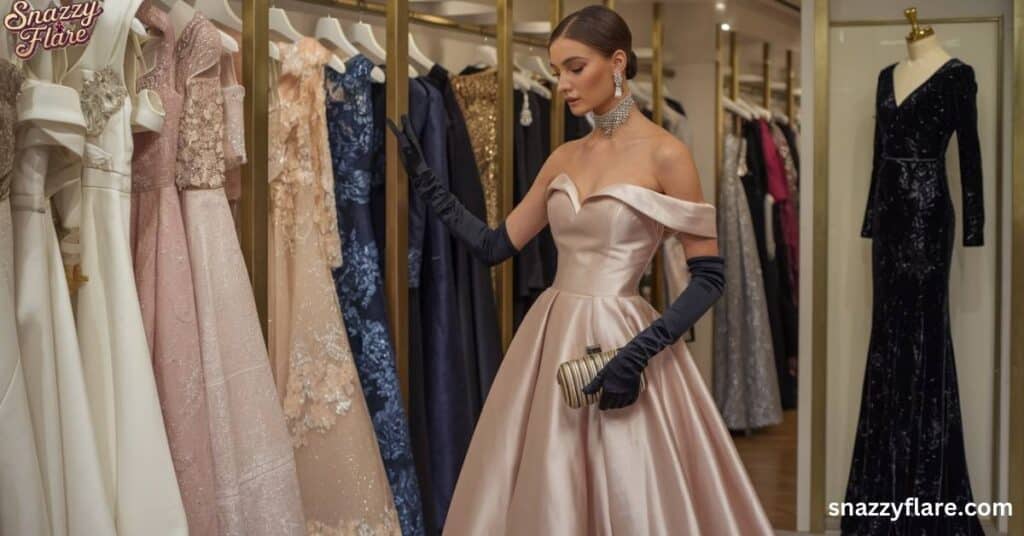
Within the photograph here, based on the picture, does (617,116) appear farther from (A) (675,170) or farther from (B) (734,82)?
(B) (734,82)

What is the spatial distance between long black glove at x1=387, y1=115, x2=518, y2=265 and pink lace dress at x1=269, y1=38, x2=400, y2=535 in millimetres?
282

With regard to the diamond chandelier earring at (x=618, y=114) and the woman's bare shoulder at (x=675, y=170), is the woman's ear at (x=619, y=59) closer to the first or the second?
the diamond chandelier earring at (x=618, y=114)

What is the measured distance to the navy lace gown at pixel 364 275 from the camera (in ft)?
12.4

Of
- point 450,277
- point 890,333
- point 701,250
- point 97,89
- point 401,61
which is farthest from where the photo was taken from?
point 890,333

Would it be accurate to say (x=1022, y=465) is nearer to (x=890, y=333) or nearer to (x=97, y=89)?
(x=890, y=333)

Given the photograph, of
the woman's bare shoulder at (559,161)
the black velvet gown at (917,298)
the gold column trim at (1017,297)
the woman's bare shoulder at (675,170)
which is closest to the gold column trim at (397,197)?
the woman's bare shoulder at (559,161)

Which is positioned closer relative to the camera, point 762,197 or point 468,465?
point 468,465

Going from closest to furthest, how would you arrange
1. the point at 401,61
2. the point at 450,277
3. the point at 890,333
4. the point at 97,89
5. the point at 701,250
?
the point at 97,89
the point at 701,250
the point at 401,61
the point at 450,277
the point at 890,333

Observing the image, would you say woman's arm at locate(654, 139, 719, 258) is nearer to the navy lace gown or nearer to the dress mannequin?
the navy lace gown

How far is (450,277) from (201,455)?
1278 millimetres

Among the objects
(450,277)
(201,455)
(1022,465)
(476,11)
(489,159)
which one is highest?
(476,11)

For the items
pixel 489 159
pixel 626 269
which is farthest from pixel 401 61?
pixel 626 269

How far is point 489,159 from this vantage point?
438cm

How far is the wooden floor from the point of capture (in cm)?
499
